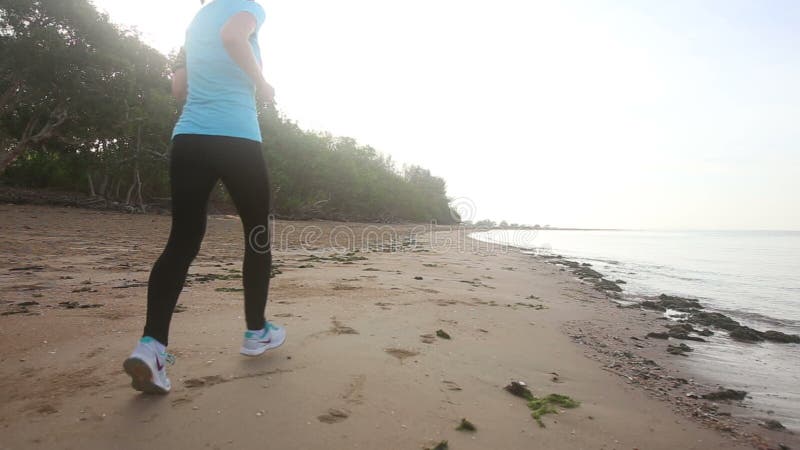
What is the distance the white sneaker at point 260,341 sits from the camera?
2.23 m

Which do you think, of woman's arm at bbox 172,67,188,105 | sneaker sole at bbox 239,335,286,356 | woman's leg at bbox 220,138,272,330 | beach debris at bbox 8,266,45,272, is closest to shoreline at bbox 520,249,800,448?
sneaker sole at bbox 239,335,286,356

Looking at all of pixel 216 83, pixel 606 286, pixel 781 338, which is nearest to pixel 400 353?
pixel 216 83

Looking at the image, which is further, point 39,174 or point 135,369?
point 39,174

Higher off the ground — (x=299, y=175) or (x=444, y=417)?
(x=299, y=175)

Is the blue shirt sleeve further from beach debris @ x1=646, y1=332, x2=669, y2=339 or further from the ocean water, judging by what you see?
beach debris @ x1=646, y1=332, x2=669, y2=339

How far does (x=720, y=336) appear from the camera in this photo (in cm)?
427

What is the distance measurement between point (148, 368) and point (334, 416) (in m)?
0.78

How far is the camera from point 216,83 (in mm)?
1982

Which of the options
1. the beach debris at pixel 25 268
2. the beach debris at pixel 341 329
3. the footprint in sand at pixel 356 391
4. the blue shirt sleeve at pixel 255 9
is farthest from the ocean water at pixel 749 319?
the beach debris at pixel 25 268

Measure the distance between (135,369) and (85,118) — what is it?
21.1 m

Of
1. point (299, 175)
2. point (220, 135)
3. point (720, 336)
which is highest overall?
point (299, 175)

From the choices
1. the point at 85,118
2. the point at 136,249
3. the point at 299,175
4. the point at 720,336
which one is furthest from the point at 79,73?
the point at 720,336

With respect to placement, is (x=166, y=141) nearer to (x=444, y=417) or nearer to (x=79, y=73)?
(x=79, y=73)

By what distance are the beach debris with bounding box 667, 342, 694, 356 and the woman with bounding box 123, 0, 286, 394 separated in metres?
3.22
